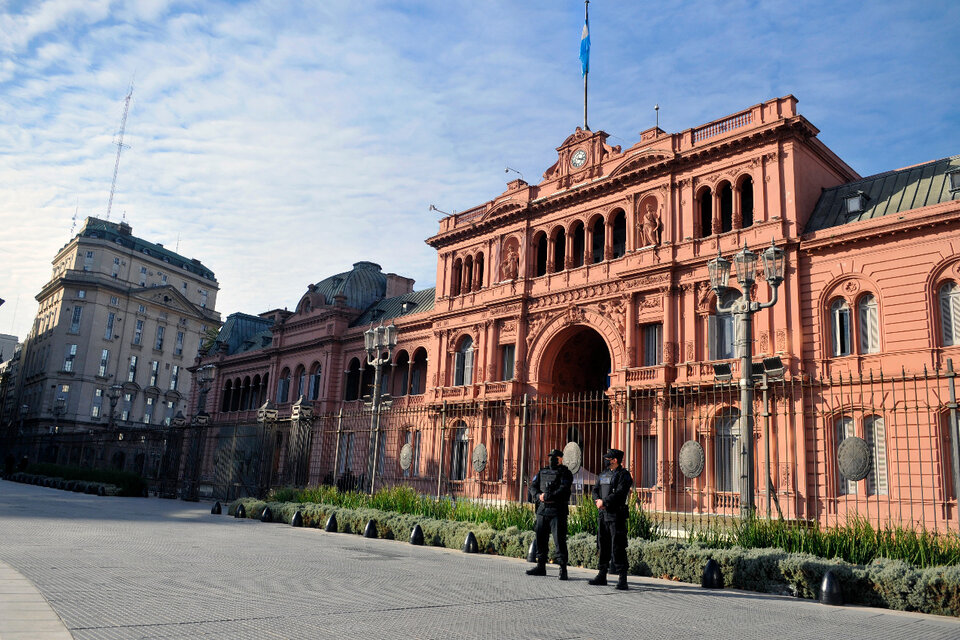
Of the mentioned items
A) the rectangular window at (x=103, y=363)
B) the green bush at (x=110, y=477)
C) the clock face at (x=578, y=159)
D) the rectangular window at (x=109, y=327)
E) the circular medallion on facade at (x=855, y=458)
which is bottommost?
the green bush at (x=110, y=477)

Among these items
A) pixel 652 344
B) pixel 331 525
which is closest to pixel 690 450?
pixel 331 525

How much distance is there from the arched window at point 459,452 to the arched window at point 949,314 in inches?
787

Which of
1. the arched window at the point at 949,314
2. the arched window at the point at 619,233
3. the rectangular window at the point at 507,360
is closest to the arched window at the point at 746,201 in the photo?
the arched window at the point at 619,233

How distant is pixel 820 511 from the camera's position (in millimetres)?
22156

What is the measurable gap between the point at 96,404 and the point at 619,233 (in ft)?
207

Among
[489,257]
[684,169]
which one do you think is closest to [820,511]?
[684,169]

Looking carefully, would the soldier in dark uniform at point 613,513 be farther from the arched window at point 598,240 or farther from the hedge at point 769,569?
the arched window at point 598,240

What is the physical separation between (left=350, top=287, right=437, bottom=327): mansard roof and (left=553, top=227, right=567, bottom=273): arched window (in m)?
10.3

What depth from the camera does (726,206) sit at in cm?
2803

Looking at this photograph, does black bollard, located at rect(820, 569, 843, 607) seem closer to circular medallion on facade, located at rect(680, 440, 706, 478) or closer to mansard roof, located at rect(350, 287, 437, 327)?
circular medallion on facade, located at rect(680, 440, 706, 478)

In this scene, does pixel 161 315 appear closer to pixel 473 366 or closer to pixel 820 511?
pixel 473 366

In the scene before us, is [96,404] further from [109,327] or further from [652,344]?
[652,344]

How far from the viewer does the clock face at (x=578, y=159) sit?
33.0m

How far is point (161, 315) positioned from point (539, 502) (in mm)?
78113
